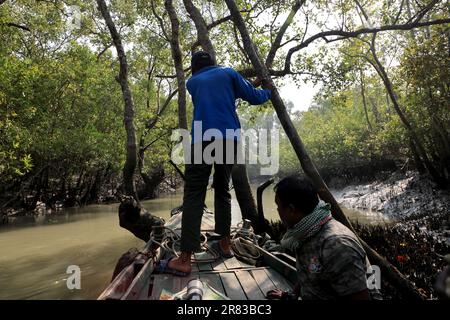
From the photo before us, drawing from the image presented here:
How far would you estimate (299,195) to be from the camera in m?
1.86

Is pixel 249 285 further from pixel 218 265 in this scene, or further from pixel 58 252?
pixel 58 252

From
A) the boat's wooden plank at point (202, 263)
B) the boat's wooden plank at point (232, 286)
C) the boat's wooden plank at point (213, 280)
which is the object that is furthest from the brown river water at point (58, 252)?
the boat's wooden plank at point (232, 286)

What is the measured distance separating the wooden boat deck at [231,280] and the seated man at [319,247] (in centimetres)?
67

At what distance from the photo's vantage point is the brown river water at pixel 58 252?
18.0 feet

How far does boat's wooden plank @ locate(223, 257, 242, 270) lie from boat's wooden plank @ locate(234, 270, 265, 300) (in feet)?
0.49

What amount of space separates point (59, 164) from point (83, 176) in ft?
10.8

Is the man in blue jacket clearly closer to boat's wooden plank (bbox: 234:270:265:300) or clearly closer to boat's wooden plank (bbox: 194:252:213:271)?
boat's wooden plank (bbox: 194:252:213:271)

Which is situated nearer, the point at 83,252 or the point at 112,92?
the point at 83,252

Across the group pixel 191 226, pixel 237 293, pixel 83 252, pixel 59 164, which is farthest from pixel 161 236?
pixel 59 164

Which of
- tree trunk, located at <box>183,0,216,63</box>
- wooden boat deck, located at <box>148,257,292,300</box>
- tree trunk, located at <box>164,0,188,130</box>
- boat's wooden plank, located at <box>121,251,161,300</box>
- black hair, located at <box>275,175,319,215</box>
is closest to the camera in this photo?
black hair, located at <box>275,175,319,215</box>

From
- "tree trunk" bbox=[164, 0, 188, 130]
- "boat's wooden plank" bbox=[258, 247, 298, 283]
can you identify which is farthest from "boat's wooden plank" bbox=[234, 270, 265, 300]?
"tree trunk" bbox=[164, 0, 188, 130]

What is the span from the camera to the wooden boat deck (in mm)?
2521

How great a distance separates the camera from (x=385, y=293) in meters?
4.27

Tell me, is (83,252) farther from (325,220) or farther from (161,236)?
(325,220)
